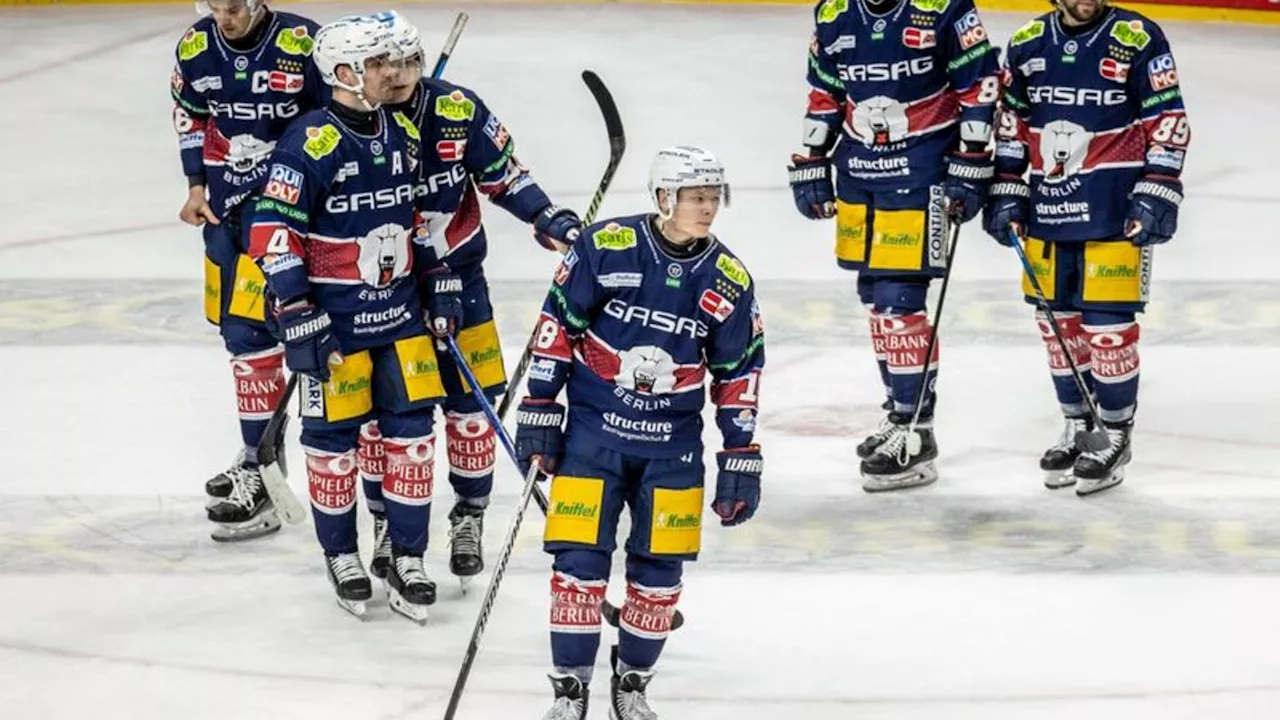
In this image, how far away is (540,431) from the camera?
5.21 meters

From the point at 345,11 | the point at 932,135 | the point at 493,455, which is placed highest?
the point at 932,135

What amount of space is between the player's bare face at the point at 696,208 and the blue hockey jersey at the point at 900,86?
6.64 feet

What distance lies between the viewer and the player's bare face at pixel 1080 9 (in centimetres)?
680

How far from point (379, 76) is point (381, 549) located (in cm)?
131

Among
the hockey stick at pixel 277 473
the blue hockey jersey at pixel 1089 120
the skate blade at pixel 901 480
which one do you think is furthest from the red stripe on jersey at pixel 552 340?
the blue hockey jersey at pixel 1089 120

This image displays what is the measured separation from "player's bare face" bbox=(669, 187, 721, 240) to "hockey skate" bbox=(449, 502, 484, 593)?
151 cm

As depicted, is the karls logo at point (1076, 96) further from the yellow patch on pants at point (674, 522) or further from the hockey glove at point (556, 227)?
the yellow patch on pants at point (674, 522)

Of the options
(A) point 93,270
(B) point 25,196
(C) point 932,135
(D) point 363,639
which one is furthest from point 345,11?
(D) point 363,639

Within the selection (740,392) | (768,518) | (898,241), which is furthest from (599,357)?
(898,241)

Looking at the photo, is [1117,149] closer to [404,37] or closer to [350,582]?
[404,37]

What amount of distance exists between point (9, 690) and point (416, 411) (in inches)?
46.8

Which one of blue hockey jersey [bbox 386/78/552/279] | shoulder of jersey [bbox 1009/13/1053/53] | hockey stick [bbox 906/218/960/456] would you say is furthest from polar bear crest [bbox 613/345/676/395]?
shoulder of jersey [bbox 1009/13/1053/53]

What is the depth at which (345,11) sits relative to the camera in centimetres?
1355

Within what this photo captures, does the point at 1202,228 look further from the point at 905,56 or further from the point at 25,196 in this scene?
the point at 25,196
